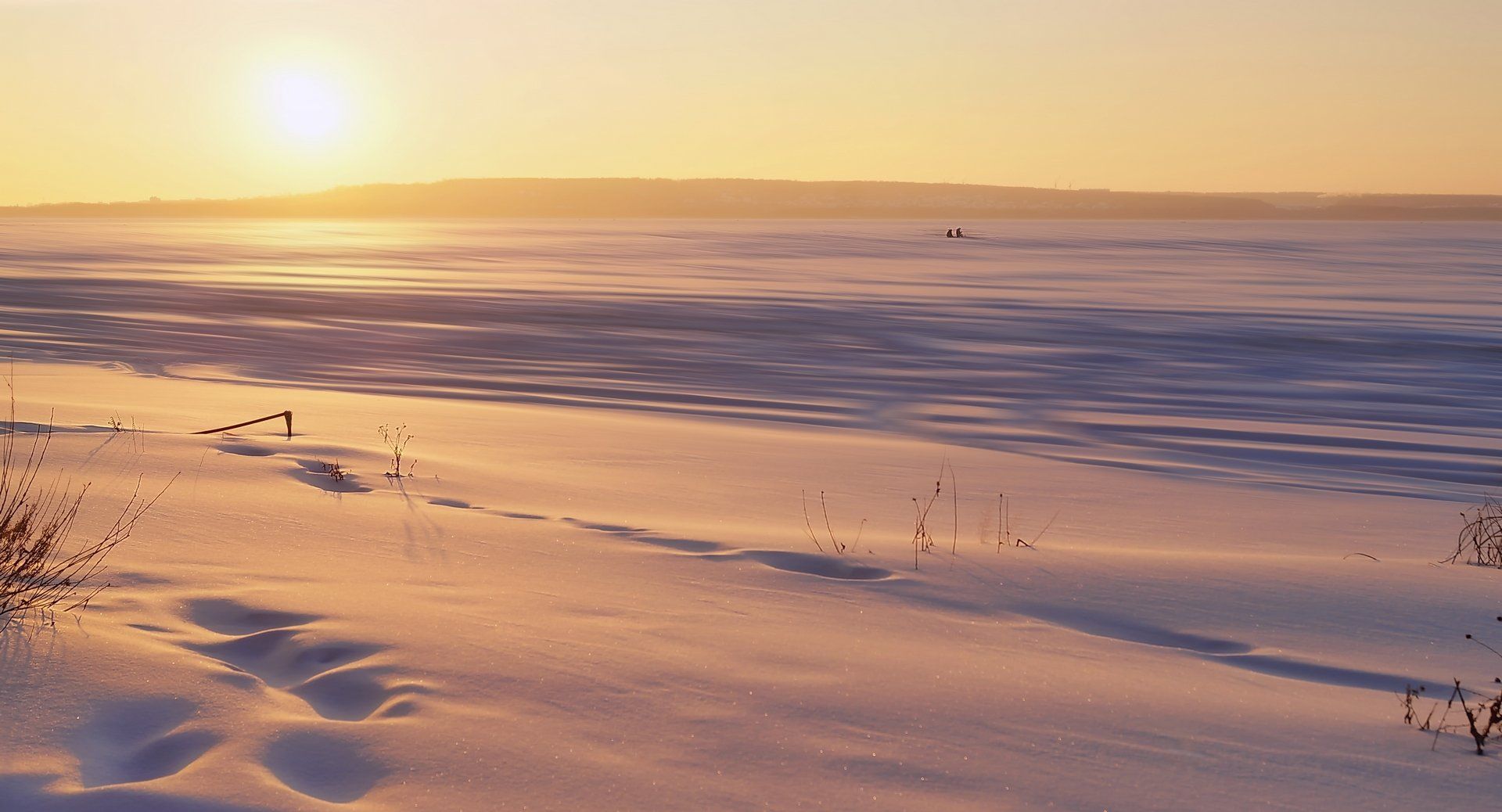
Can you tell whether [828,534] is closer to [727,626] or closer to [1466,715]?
[727,626]

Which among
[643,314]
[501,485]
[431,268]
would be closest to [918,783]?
[501,485]

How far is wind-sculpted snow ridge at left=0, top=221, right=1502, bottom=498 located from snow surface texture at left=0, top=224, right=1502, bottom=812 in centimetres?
72

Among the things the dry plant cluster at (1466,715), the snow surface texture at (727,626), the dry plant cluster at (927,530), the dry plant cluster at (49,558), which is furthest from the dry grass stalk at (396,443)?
the dry plant cluster at (1466,715)

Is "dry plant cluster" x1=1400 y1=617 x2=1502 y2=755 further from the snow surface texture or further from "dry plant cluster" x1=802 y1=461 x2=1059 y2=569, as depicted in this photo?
"dry plant cluster" x1=802 y1=461 x2=1059 y2=569

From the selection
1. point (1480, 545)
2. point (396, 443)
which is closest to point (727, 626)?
point (1480, 545)

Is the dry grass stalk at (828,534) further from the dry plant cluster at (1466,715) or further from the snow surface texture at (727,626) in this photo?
the dry plant cluster at (1466,715)

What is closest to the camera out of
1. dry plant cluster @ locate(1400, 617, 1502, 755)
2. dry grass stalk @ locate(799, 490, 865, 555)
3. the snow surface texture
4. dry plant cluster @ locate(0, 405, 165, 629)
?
the snow surface texture

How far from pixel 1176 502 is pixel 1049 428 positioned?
12.6 feet

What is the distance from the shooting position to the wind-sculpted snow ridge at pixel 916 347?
35.0 feet

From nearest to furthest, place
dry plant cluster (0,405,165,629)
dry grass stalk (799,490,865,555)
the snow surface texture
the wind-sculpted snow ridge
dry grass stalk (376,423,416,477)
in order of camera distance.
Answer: the snow surface texture
dry plant cluster (0,405,165,629)
dry grass stalk (799,490,865,555)
dry grass stalk (376,423,416,477)
the wind-sculpted snow ridge

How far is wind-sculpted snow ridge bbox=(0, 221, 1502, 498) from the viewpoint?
10.7 metres

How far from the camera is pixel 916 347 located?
17.9 m

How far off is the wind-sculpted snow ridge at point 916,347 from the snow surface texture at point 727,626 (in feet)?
2.37

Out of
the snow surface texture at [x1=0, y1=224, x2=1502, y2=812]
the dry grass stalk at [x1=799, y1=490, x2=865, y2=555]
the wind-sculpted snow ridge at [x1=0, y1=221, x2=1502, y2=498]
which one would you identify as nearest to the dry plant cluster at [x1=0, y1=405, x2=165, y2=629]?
the snow surface texture at [x1=0, y1=224, x2=1502, y2=812]
